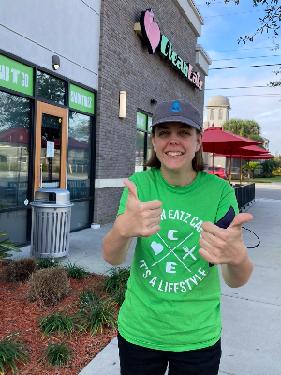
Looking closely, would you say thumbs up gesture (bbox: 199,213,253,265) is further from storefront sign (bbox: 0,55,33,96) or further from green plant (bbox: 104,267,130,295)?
storefront sign (bbox: 0,55,33,96)

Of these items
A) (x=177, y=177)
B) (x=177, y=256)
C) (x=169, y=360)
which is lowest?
(x=169, y=360)

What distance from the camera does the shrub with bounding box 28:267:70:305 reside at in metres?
4.30

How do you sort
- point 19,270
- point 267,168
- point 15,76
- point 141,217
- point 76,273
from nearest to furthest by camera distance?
point 141,217 → point 19,270 → point 76,273 → point 15,76 → point 267,168

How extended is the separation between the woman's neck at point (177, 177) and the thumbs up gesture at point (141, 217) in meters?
0.30

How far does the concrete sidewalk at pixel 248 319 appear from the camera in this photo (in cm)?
336

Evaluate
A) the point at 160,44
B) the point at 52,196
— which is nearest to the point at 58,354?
the point at 52,196

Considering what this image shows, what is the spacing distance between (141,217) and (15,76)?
19.0 feet

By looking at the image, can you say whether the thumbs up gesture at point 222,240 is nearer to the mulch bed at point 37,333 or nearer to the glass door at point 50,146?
the mulch bed at point 37,333

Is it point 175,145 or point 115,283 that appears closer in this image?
point 175,145

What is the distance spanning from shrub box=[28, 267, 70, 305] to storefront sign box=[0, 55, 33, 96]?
337 centimetres

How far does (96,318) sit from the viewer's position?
3850 mm

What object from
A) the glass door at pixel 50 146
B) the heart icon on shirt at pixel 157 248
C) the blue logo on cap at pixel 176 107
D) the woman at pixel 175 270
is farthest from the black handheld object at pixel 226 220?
the glass door at pixel 50 146

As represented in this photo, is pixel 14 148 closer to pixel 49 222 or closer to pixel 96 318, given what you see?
pixel 49 222

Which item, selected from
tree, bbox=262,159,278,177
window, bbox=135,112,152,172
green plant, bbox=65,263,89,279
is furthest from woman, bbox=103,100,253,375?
tree, bbox=262,159,278,177
